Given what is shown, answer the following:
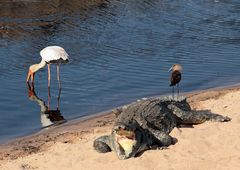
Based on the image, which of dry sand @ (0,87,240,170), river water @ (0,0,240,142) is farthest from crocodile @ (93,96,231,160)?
river water @ (0,0,240,142)

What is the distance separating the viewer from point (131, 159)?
870cm

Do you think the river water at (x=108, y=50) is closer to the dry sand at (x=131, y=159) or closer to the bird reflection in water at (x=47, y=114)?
the bird reflection in water at (x=47, y=114)

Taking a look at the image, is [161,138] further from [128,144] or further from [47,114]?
[47,114]

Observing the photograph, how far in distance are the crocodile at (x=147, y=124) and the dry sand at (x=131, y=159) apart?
132 mm

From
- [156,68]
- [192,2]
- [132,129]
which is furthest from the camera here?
[192,2]

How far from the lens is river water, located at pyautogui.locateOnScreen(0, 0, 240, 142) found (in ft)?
43.8

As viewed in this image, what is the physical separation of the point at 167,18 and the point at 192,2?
382cm

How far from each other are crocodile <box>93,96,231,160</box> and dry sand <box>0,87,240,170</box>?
13cm

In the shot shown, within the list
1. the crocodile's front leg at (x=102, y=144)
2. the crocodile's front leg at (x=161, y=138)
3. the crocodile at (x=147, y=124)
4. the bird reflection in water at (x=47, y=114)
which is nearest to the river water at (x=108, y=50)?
the bird reflection in water at (x=47, y=114)

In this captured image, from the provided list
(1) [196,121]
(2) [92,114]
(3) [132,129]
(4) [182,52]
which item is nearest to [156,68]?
(4) [182,52]

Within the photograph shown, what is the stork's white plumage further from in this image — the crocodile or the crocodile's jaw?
the crocodile's jaw

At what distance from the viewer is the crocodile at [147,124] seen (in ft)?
28.7

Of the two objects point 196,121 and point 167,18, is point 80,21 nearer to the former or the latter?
point 167,18

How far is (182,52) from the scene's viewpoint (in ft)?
58.4
